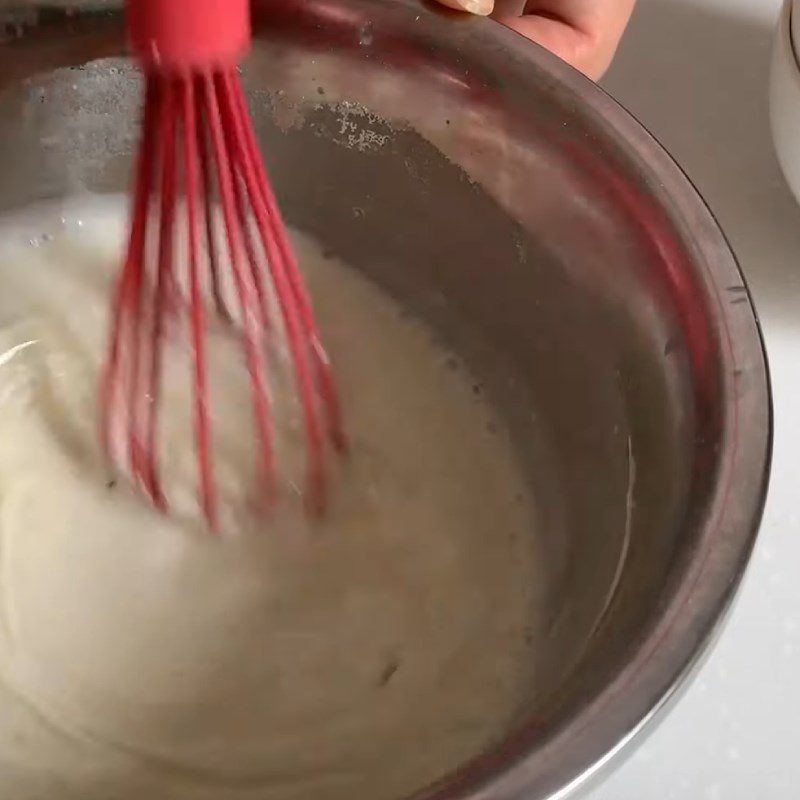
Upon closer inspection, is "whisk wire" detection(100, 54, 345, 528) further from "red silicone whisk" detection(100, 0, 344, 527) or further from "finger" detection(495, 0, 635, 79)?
"finger" detection(495, 0, 635, 79)

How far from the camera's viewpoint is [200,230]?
32.2 inches

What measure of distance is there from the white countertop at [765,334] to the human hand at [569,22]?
0.11m

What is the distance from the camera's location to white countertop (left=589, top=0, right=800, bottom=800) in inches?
22.2

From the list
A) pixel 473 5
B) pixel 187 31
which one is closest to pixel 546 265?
pixel 473 5

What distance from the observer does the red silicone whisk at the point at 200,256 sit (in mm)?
530

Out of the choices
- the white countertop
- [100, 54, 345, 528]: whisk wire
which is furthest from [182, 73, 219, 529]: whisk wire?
the white countertop

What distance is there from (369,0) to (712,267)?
0.86 feet

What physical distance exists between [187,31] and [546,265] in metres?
0.26

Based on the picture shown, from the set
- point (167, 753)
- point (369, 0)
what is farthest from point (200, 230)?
point (167, 753)

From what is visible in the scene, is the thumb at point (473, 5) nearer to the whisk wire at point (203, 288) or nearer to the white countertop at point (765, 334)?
the whisk wire at point (203, 288)

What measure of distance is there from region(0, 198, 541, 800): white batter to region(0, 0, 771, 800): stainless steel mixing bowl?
0.13 feet

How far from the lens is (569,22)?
712 millimetres

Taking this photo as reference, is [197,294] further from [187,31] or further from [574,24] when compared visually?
[574,24]

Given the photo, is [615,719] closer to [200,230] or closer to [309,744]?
[309,744]
